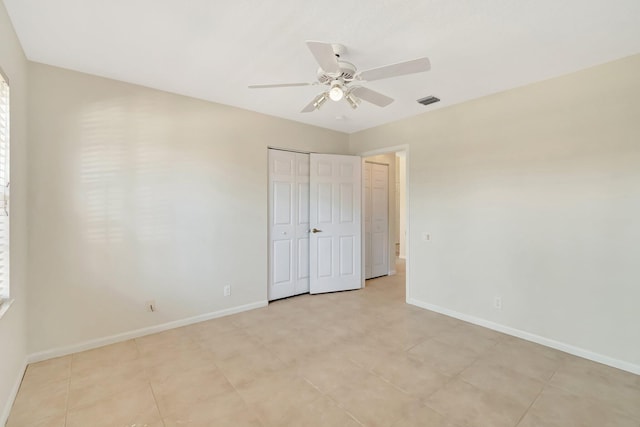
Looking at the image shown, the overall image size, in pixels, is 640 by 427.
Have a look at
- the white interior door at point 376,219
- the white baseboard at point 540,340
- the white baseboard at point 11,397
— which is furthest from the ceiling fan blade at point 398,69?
the white interior door at point 376,219

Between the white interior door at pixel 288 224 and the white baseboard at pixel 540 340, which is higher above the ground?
the white interior door at pixel 288 224

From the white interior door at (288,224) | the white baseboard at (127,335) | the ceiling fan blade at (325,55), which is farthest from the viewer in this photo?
the white interior door at (288,224)

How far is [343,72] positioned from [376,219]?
366cm

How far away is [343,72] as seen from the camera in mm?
2066

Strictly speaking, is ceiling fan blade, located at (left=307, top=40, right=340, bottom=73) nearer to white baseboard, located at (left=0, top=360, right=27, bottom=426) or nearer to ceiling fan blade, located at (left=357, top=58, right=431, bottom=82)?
ceiling fan blade, located at (left=357, top=58, right=431, bottom=82)

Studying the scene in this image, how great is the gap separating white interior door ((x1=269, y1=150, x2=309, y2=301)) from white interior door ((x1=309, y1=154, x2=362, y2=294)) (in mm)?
110

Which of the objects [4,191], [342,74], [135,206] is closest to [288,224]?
[135,206]

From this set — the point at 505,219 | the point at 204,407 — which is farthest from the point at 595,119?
the point at 204,407

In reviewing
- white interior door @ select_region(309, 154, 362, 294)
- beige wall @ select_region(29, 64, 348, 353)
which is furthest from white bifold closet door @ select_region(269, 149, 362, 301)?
beige wall @ select_region(29, 64, 348, 353)

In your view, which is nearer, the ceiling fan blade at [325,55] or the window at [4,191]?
the ceiling fan blade at [325,55]

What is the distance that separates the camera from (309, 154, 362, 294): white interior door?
432 centimetres

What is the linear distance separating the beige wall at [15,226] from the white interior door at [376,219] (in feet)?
14.5

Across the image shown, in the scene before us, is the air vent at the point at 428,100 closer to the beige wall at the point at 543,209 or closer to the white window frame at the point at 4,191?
the beige wall at the point at 543,209

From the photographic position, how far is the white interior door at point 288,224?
3990 millimetres
